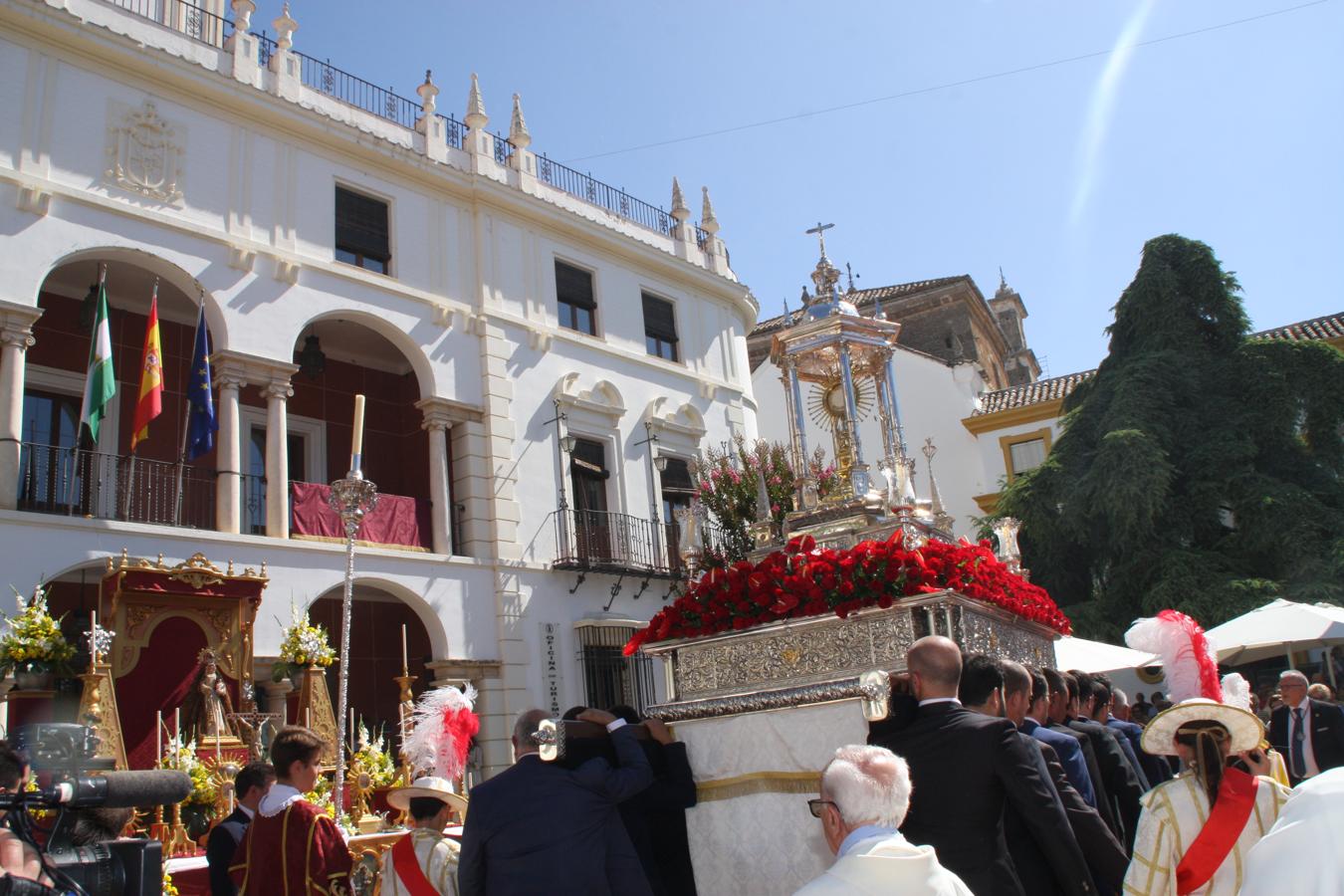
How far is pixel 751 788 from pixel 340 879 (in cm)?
184

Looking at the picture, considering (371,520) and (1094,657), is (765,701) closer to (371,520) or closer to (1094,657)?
(1094,657)

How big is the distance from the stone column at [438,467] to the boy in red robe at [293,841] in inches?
454

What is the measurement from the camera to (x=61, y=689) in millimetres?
12992

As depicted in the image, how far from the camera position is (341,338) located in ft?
59.8

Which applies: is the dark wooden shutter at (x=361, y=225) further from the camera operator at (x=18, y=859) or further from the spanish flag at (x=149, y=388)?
the camera operator at (x=18, y=859)

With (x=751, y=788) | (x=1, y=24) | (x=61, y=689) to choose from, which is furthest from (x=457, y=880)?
(x=1, y=24)

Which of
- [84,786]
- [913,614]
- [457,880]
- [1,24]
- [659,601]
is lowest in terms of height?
[457,880]

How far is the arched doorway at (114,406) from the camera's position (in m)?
14.0

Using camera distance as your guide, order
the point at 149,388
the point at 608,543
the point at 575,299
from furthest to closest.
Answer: the point at 575,299, the point at 608,543, the point at 149,388

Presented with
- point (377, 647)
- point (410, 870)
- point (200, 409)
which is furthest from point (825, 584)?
point (377, 647)

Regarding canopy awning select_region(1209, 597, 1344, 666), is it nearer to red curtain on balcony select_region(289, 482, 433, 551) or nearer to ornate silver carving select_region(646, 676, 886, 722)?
ornate silver carving select_region(646, 676, 886, 722)

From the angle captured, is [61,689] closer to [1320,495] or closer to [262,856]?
[262,856]

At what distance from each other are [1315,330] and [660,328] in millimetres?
18432

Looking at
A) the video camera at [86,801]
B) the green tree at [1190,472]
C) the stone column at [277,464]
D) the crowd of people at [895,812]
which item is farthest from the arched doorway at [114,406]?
the green tree at [1190,472]
